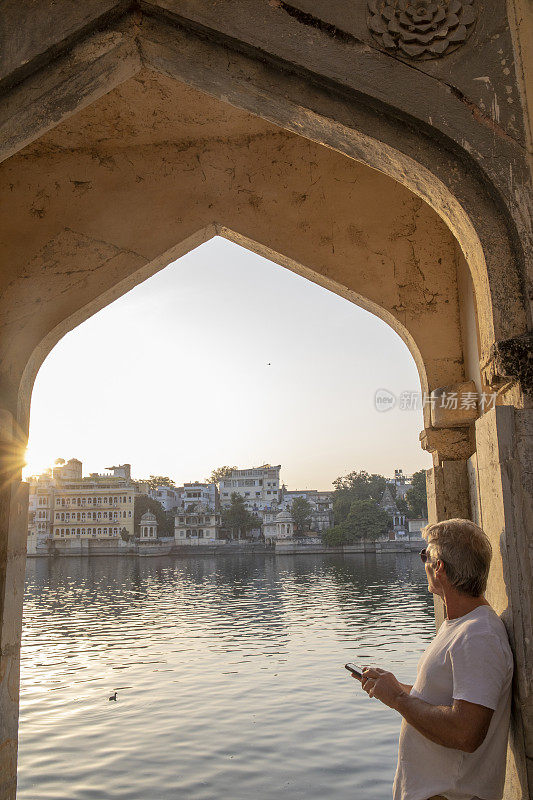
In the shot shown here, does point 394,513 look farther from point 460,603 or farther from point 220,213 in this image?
point 460,603

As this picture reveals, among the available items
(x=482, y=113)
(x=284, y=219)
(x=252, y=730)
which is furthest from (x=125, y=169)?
(x=252, y=730)

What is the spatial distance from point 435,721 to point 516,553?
420 millimetres

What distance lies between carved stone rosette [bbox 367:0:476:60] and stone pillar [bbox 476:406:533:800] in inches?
38.3

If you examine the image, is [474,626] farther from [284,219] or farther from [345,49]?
[284,219]

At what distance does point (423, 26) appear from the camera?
1809mm

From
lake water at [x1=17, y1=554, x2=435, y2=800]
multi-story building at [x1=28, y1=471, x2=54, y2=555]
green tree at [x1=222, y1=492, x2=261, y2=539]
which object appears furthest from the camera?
green tree at [x1=222, y1=492, x2=261, y2=539]

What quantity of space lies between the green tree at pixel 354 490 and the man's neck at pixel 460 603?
1986 inches

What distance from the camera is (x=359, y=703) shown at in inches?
299

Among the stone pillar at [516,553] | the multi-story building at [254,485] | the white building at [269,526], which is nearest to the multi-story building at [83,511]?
the multi-story building at [254,485]

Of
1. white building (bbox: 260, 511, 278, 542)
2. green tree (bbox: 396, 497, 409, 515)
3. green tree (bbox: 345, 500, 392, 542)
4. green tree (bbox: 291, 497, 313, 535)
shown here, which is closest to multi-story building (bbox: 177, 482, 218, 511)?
white building (bbox: 260, 511, 278, 542)

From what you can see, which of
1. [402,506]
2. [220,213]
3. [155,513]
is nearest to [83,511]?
[155,513]

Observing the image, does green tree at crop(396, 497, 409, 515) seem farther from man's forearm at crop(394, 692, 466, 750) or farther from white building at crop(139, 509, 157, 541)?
man's forearm at crop(394, 692, 466, 750)

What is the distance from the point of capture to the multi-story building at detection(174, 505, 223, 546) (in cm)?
5400

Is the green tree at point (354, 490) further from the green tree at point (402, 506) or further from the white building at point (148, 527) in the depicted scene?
the white building at point (148, 527)
